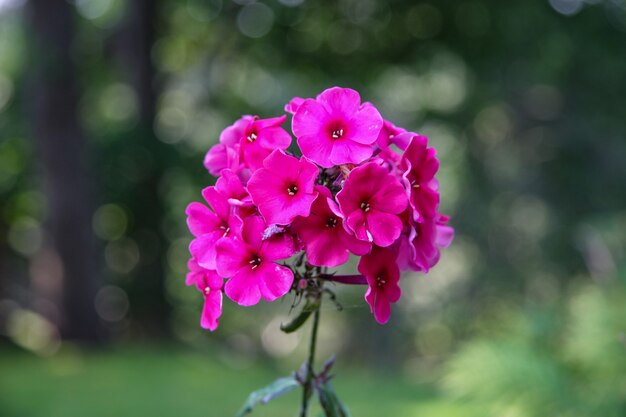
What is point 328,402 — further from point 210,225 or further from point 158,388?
point 158,388

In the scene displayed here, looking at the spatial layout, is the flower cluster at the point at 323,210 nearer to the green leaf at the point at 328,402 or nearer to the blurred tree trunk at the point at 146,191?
the green leaf at the point at 328,402

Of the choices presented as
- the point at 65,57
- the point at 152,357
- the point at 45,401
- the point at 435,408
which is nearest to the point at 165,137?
the point at 65,57

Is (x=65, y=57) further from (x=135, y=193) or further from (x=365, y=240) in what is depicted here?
(x=365, y=240)

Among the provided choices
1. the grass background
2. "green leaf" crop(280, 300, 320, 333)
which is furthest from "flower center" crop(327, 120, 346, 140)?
the grass background

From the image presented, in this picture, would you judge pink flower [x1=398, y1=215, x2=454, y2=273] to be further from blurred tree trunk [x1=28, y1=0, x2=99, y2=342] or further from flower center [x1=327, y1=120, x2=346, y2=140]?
blurred tree trunk [x1=28, y1=0, x2=99, y2=342]

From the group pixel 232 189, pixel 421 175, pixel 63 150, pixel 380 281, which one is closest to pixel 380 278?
pixel 380 281
